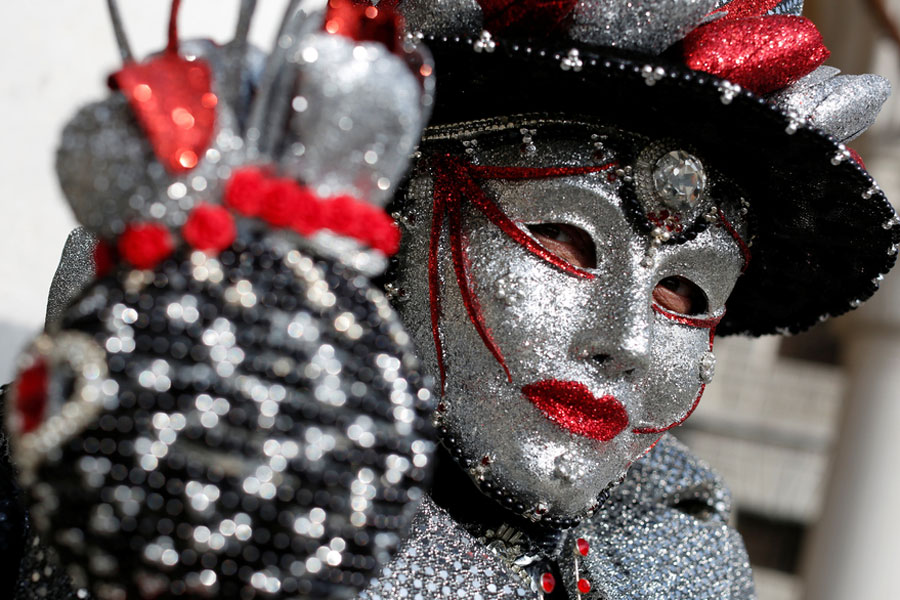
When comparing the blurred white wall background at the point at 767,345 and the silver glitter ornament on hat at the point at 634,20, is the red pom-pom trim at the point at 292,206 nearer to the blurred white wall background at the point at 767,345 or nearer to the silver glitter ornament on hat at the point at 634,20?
the blurred white wall background at the point at 767,345

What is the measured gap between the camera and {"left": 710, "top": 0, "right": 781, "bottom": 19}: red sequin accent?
1.01 meters

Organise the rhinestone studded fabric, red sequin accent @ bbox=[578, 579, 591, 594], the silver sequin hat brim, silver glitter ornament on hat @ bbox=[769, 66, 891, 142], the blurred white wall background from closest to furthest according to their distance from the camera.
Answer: the rhinestone studded fabric → the silver sequin hat brim → silver glitter ornament on hat @ bbox=[769, 66, 891, 142] → red sequin accent @ bbox=[578, 579, 591, 594] → the blurred white wall background

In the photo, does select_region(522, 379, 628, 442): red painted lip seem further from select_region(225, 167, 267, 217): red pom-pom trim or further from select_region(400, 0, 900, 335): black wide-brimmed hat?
select_region(225, 167, 267, 217): red pom-pom trim

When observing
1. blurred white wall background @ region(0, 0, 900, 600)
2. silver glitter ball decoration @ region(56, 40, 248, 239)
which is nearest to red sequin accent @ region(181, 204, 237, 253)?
silver glitter ball decoration @ region(56, 40, 248, 239)

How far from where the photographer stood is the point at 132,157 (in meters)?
0.59

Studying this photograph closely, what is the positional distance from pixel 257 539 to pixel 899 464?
2568 mm

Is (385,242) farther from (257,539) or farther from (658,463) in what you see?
(658,463)

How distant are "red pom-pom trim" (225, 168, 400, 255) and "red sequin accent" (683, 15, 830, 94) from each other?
0.44m

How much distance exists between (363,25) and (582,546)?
692 millimetres

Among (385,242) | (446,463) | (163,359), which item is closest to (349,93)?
(385,242)

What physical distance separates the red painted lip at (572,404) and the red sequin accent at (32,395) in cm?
46

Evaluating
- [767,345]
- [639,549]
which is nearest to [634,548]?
[639,549]

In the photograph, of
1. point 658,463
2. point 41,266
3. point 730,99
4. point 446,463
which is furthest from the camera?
point 41,266

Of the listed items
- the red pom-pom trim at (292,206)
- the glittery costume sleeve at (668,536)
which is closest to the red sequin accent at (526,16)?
the red pom-pom trim at (292,206)
